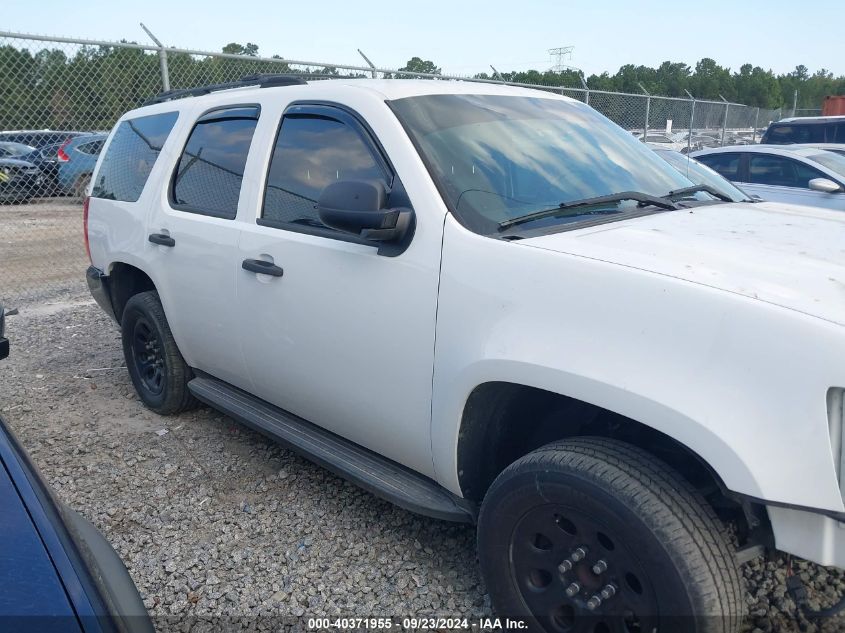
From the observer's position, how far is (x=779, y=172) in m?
8.69

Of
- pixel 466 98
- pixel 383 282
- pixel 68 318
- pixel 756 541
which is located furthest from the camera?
pixel 68 318

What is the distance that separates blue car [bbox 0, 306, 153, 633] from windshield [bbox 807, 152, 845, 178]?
8809mm

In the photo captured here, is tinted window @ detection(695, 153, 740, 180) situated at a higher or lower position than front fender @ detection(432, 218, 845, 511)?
higher

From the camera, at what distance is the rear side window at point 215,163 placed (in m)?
3.52

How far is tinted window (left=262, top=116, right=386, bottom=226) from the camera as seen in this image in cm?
294

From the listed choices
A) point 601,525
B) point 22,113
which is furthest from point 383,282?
point 22,113

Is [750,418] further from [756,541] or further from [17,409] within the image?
[17,409]

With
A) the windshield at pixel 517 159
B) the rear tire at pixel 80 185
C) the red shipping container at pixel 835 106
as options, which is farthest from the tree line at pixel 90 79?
the red shipping container at pixel 835 106

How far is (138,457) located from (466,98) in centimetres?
263

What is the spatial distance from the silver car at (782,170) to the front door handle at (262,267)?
6.84m

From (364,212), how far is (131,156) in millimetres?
2708

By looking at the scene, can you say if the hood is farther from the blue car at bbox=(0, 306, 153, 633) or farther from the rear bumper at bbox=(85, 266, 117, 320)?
the rear bumper at bbox=(85, 266, 117, 320)

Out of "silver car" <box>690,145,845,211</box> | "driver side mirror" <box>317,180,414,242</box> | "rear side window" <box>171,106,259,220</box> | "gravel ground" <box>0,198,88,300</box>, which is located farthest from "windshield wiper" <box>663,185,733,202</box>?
"gravel ground" <box>0,198,88,300</box>

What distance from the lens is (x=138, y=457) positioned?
3975 millimetres
